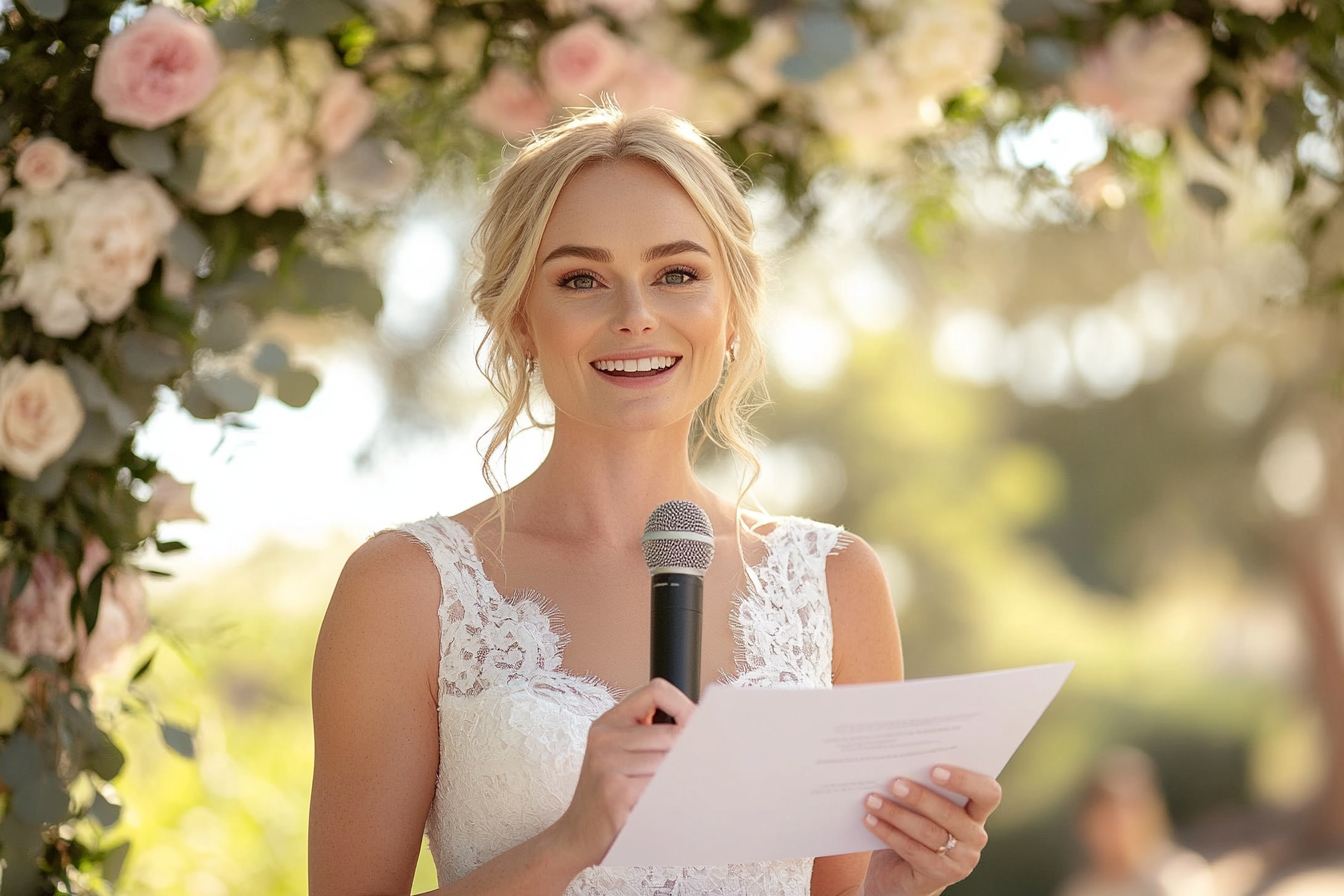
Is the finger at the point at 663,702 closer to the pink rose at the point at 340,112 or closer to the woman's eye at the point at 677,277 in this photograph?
the woman's eye at the point at 677,277

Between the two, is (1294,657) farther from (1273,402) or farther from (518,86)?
(518,86)

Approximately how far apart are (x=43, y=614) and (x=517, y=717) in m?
1.04

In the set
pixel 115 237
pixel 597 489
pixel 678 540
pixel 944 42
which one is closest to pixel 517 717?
pixel 597 489

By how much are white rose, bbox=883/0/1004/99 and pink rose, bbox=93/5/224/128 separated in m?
1.52

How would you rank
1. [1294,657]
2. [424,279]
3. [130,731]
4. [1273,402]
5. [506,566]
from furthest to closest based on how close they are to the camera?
[1273,402] → [1294,657] → [424,279] → [130,731] → [506,566]

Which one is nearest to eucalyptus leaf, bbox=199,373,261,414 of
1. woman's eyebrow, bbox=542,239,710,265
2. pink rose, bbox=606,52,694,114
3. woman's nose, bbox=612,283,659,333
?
woman's eyebrow, bbox=542,239,710,265

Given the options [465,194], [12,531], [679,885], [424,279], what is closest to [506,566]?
[679,885]

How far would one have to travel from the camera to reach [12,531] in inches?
111

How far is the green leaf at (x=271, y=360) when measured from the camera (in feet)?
9.57

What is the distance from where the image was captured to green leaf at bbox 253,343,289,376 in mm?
2916

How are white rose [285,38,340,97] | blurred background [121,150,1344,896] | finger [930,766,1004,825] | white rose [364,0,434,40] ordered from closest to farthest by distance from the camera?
1. finger [930,766,1004,825]
2. white rose [285,38,340,97]
3. white rose [364,0,434,40]
4. blurred background [121,150,1344,896]

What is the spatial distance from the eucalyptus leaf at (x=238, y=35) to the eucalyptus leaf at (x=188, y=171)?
0.22 m

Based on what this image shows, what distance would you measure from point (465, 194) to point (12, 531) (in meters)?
1.68

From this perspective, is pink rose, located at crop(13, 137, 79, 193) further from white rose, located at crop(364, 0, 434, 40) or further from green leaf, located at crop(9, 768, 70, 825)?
green leaf, located at crop(9, 768, 70, 825)
